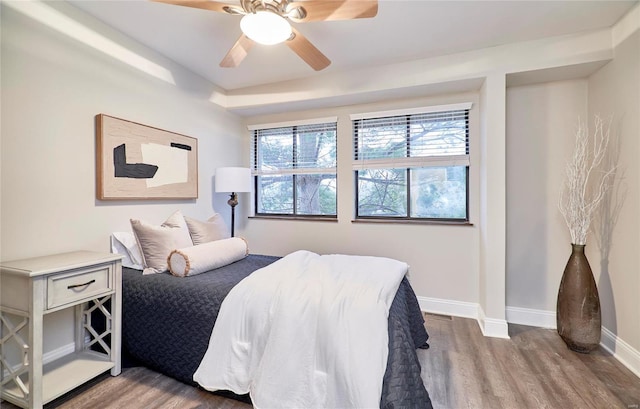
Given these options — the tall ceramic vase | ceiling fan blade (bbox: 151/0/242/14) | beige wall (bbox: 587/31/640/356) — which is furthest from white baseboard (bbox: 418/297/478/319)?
ceiling fan blade (bbox: 151/0/242/14)

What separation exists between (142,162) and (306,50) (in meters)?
1.72

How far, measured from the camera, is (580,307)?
215 cm

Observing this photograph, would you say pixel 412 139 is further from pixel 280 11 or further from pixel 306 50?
pixel 280 11

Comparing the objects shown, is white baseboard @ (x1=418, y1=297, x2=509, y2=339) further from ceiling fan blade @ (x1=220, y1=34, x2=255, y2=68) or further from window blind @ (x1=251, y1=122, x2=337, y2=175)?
ceiling fan blade @ (x1=220, y1=34, x2=255, y2=68)

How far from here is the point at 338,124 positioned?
3328mm

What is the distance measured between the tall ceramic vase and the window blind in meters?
2.37

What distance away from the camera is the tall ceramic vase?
212 centimetres

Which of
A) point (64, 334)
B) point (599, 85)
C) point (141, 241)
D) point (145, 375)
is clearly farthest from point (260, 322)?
point (599, 85)

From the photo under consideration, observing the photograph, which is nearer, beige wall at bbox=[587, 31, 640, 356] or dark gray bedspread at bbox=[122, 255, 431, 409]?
dark gray bedspread at bbox=[122, 255, 431, 409]

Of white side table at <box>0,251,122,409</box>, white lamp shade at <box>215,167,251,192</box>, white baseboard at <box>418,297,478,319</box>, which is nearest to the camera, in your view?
white side table at <box>0,251,122,409</box>

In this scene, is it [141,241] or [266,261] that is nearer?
[141,241]

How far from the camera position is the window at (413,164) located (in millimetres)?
2932

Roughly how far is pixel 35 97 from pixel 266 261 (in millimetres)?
1939

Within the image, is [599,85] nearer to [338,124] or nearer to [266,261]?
[338,124]
